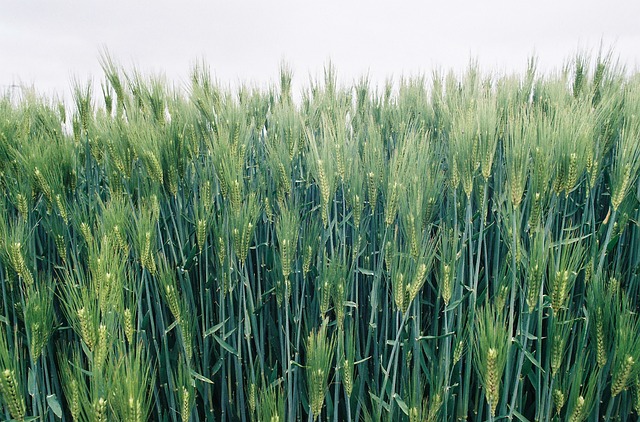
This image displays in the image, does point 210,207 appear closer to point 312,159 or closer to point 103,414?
point 312,159

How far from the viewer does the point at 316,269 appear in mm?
1643

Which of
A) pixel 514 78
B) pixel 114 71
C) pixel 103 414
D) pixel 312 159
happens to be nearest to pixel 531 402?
pixel 312 159

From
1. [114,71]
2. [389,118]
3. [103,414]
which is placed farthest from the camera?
[389,118]

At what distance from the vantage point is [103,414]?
104cm

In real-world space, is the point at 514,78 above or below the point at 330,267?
above

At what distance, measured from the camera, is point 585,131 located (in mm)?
1458

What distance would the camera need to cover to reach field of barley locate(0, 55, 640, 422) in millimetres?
1259

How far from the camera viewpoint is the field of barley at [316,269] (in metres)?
1.26

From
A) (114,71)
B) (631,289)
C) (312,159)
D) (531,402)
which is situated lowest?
(531,402)

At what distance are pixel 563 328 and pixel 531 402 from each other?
1.54 ft

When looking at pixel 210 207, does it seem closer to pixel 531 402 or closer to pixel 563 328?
pixel 563 328

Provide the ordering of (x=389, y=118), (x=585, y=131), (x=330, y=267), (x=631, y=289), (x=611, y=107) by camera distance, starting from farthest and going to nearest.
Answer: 1. (x=389, y=118)
2. (x=611, y=107)
3. (x=631, y=289)
4. (x=585, y=131)
5. (x=330, y=267)

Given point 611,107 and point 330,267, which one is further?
point 611,107

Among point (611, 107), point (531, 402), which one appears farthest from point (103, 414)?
point (611, 107)
